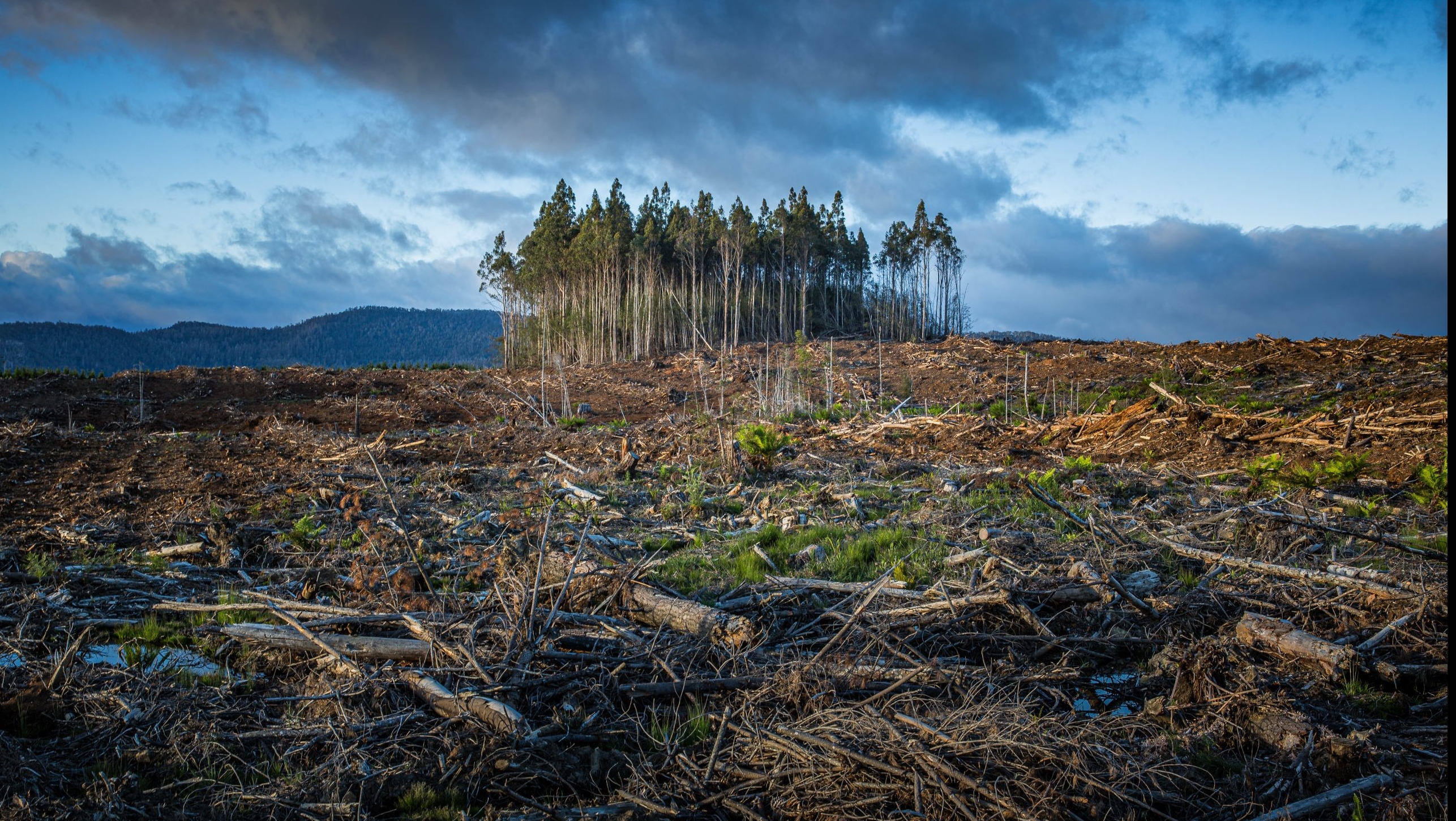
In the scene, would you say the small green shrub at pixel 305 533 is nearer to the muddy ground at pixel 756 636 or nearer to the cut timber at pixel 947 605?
the muddy ground at pixel 756 636

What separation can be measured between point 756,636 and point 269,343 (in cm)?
11490

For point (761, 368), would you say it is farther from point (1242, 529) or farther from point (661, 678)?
point (661, 678)

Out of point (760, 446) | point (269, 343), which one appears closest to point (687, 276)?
point (760, 446)

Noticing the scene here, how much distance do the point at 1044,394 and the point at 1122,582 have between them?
432 inches

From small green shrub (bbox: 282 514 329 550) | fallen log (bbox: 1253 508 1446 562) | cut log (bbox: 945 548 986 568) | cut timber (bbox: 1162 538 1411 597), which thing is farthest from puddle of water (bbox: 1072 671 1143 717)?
small green shrub (bbox: 282 514 329 550)

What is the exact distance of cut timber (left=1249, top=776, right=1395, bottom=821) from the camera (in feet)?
7.19

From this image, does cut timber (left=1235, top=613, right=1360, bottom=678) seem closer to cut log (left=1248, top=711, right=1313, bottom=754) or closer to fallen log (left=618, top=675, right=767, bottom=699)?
cut log (left=1248, top=711, right=1313, bottom=754)

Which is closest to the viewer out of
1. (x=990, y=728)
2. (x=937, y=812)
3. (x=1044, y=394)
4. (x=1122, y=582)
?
(x=937, y=812)

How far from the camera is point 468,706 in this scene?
2922mm

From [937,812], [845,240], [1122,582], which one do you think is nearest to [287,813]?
[937,812]

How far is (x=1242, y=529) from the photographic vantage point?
17.2 ft

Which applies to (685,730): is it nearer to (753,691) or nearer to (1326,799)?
(753,691)

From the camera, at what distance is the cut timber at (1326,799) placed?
2.19m

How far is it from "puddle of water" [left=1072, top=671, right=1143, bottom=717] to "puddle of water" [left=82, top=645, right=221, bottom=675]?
4212 millimetres
